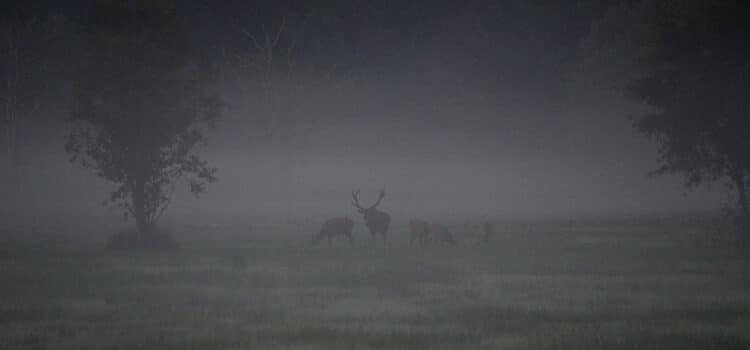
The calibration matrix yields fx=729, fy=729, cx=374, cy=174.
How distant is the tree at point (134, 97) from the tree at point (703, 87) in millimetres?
18507

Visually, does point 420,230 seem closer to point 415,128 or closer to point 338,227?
point 338,227

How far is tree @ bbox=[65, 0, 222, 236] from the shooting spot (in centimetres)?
2728

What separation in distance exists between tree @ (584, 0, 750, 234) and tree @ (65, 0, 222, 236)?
1851cm

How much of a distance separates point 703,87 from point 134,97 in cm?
2179

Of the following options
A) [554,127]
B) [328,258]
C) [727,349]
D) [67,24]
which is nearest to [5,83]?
[67,24]

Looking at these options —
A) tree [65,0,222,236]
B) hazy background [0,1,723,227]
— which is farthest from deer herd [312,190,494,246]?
hazy background [0,1,723,227]

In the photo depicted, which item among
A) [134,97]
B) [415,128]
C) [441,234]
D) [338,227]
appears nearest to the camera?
[441,234]

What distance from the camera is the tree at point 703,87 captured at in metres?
27.6

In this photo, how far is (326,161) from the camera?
298 ft

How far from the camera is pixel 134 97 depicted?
27516 millimetres

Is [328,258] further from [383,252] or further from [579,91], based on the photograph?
[579,91]

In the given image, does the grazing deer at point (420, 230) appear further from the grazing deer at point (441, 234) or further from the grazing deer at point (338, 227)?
the grazing deer at point (338, 227)

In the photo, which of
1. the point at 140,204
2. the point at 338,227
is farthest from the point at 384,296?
the point at 140,204

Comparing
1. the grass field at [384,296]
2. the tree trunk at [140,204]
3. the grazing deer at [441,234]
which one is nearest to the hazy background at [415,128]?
the grazing deer at [441,234]
